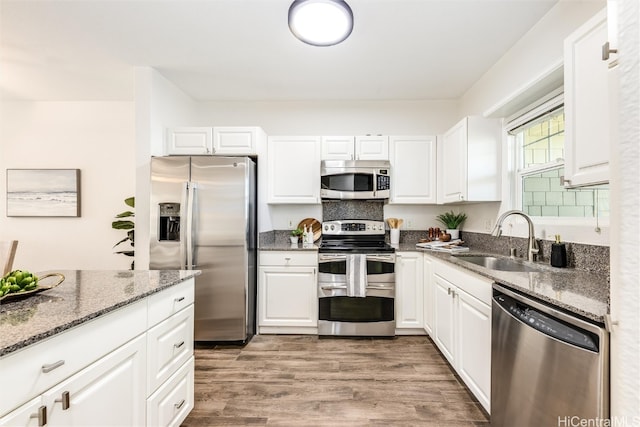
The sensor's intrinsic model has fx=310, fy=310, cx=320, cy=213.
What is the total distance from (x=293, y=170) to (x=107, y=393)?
2692 millimetres

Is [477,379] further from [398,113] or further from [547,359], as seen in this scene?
[398,113]

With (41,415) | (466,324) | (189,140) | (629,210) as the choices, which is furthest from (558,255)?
(189,140)

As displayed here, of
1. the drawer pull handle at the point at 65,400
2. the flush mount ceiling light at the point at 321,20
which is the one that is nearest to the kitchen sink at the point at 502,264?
the flush mount ceiling light at the point at 321,20

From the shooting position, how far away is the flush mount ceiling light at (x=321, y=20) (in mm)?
1875

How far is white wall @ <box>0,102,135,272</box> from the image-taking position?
390 cm

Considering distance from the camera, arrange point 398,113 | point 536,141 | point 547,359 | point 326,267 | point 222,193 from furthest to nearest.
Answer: point 398,113 < point 326,267 < point 222,193 < point 536,141 < point 547,359

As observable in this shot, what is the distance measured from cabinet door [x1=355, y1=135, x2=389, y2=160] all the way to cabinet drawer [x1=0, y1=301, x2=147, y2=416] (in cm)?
275

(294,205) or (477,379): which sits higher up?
(294,205)

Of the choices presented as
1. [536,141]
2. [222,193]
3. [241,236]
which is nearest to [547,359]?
[536,141]

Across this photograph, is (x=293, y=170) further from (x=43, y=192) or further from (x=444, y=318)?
(x=43, y=192)

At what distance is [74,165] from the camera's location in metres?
3.94

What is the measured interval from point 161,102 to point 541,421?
3.71 meters

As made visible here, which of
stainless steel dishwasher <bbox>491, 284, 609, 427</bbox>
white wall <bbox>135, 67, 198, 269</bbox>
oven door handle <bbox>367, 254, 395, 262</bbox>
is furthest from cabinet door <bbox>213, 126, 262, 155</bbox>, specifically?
stainless steel dishwasher <bbox>491, 284, 609, 427</bbox>

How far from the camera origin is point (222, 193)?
2889 mm
